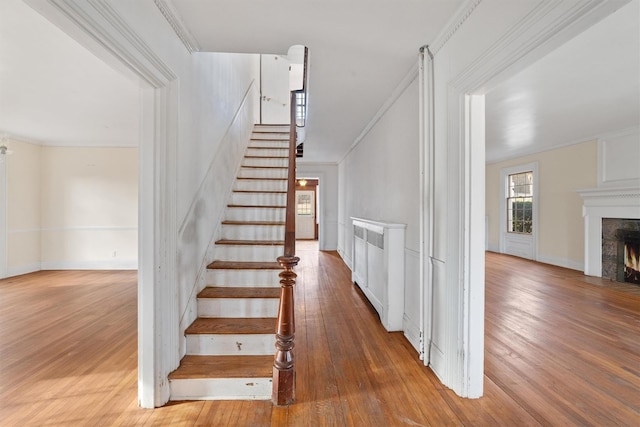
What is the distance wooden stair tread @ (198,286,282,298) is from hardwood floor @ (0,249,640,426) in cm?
55

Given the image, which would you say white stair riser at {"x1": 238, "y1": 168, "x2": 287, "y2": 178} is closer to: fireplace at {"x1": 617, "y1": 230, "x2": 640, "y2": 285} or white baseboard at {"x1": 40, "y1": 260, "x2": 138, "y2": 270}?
white baseboard at {"x1": 40, "y1": 260, "x2": 138, "y2": 270}

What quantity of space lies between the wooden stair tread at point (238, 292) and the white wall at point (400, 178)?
4.02 feet

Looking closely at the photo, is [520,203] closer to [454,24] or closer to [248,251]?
[454,24]

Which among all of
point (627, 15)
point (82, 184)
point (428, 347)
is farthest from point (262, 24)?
point (82, 184)

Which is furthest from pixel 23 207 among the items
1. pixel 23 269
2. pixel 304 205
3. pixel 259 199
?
pixel 304 205

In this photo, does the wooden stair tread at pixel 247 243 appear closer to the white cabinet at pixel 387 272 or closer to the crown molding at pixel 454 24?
the white cabinet at pixel 387 272

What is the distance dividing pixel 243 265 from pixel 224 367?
2.82 feet

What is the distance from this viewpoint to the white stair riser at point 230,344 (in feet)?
6.57

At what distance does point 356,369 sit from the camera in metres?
2.13

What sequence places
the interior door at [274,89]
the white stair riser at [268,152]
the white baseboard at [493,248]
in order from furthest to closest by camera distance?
the white baseboard at [493,248], the interior door at [274,89], the white stair riser at [268,152]

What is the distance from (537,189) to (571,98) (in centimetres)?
352

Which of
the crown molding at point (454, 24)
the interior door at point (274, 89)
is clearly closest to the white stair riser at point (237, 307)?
the crown molding at point (454, 24)

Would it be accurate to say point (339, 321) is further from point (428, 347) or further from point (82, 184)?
point (82, 184)

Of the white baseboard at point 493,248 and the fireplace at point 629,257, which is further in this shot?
the white baseboard at point 493,248
